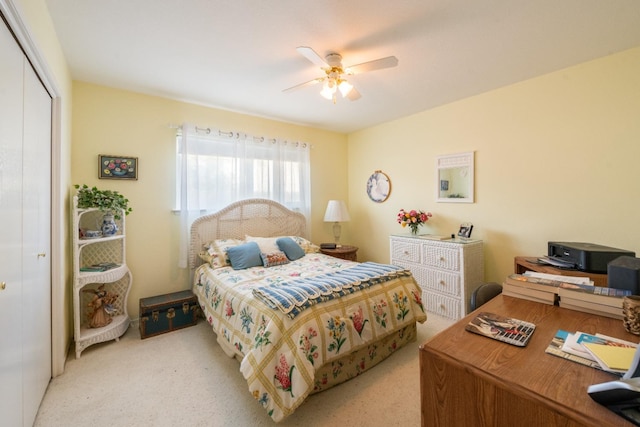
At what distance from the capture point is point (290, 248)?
10.9 feet

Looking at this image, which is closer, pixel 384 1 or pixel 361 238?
pixel 384 1

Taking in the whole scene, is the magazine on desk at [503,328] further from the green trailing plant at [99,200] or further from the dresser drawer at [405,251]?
the green trailing plant at [99,200]

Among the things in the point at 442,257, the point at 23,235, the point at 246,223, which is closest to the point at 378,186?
the point at 442,257

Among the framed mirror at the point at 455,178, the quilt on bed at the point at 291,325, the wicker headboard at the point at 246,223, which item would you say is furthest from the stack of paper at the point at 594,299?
the wicker headboard at the point at 246,223

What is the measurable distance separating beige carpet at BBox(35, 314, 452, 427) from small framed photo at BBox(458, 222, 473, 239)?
1.47 metres

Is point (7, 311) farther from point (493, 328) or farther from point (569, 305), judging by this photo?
point (569, 305)

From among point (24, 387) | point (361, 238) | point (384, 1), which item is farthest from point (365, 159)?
point (24, 387)

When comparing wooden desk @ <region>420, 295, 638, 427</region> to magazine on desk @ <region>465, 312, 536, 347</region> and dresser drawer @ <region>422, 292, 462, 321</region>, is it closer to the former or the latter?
magazine on desk @ <region>465, 312, 536, 347</region>

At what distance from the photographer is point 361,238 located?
4633 millimetres

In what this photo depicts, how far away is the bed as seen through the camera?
5.24 feet

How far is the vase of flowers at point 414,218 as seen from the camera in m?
3.58

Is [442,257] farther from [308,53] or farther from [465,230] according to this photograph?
[308,53]

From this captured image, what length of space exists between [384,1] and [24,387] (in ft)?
9.93

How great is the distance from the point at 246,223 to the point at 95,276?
1.62m
